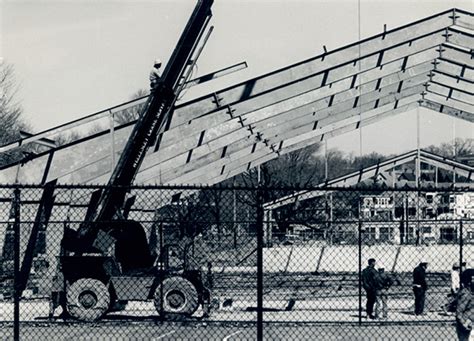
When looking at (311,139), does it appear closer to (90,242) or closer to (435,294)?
(435,294)

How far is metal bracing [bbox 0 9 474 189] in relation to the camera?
22594 millimetres

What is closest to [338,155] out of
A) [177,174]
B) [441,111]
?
[441,111]

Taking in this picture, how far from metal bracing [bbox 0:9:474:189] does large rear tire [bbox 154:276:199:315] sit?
11.5 feet

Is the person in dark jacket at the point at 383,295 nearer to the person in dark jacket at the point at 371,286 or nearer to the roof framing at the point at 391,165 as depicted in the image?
the person in dark jacket at the point at 371,286

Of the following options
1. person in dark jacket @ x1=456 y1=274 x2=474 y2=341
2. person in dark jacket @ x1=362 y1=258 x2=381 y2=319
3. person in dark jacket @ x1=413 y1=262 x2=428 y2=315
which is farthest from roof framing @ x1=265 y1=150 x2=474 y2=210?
person in dark jacket @ x1=456 y1=274 x2=474 y2=341

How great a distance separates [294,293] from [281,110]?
5161 mm

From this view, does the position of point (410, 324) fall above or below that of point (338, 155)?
below

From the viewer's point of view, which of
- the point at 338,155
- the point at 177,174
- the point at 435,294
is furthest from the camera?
the point at 338,155

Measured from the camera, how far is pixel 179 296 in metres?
20.8

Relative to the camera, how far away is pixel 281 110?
87.5ft

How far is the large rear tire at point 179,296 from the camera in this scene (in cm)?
2059

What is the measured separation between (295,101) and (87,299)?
8.96 m

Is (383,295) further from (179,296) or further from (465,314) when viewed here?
(465,314)

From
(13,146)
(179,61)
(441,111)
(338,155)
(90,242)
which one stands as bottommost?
(90,242)
